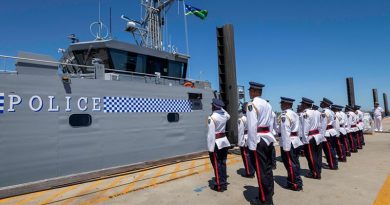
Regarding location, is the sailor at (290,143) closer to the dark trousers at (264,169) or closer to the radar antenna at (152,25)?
the dark trousers at (264,169)

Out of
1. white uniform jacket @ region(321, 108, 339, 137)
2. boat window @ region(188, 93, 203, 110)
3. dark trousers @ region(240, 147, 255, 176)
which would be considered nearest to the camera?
dark trousers @ region(240, 147, 255, 176)

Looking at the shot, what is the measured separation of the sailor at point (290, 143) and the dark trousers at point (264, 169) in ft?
3.33

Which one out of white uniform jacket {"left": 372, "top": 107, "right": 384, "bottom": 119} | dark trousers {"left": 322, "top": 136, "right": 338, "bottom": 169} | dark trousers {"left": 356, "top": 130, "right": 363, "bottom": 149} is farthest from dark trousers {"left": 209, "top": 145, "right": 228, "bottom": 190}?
white uniform jacket {"left": 372, "top": 107, "right": 384, "bottom": 119}

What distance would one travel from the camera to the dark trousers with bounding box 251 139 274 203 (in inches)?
184

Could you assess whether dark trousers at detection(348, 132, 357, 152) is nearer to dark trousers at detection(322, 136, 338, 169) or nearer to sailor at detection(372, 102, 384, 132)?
dark trousers at detection(322, 136, 338, 169)

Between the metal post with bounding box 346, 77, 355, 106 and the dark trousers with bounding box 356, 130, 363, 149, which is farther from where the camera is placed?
the metal post with bounding box 346, 77, 355, 106

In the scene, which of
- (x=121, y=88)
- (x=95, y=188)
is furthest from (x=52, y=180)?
(x=121, y=88)

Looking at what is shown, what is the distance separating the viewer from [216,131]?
19.4 ft

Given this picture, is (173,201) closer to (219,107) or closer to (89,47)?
(219,107)

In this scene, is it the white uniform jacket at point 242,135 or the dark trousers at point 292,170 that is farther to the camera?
the white uniform jacket at point 242,135

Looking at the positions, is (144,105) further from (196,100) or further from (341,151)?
(341,151)

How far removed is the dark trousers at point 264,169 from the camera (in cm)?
468

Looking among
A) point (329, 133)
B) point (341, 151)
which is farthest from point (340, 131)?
point (329, 133)

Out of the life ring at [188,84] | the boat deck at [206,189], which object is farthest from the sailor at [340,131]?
the life ring at [188,84]
